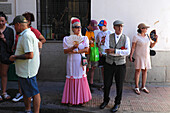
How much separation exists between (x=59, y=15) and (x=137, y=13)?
103 inches

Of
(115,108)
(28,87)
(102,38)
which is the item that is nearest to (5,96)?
(28,87)

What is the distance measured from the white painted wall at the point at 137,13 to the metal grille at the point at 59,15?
483 mm

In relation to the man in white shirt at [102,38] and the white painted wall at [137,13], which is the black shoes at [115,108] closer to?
the man in white shirt at [102,38]

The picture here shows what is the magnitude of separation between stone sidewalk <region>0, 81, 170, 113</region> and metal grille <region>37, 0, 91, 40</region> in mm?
2032

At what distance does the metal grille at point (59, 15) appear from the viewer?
7301 mm

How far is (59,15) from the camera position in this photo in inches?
292

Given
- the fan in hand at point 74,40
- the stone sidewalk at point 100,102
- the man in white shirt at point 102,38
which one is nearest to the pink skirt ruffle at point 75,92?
the stone sidewalk at point 100,102

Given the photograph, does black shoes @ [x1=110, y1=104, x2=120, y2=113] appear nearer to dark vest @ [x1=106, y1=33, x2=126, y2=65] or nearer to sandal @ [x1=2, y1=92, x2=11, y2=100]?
dark vest @ [x1=106, y1=33, x2=126, y2=65]

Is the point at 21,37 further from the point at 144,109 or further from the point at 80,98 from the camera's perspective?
the point at 144,109

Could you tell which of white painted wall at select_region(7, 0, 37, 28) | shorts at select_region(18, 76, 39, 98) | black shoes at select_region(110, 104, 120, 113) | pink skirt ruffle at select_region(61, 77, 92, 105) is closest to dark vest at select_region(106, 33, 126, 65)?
pink skirt ruffle at select_region(61, 77, 92, 105)

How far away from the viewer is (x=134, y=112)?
4.74m

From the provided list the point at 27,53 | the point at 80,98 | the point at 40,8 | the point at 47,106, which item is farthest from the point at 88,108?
the point at 40,8

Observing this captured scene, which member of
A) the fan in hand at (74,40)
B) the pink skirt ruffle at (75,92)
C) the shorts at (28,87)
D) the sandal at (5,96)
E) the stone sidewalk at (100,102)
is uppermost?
the fan in hand at (74,40)

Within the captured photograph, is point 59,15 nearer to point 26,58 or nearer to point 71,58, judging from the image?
point 71,58
